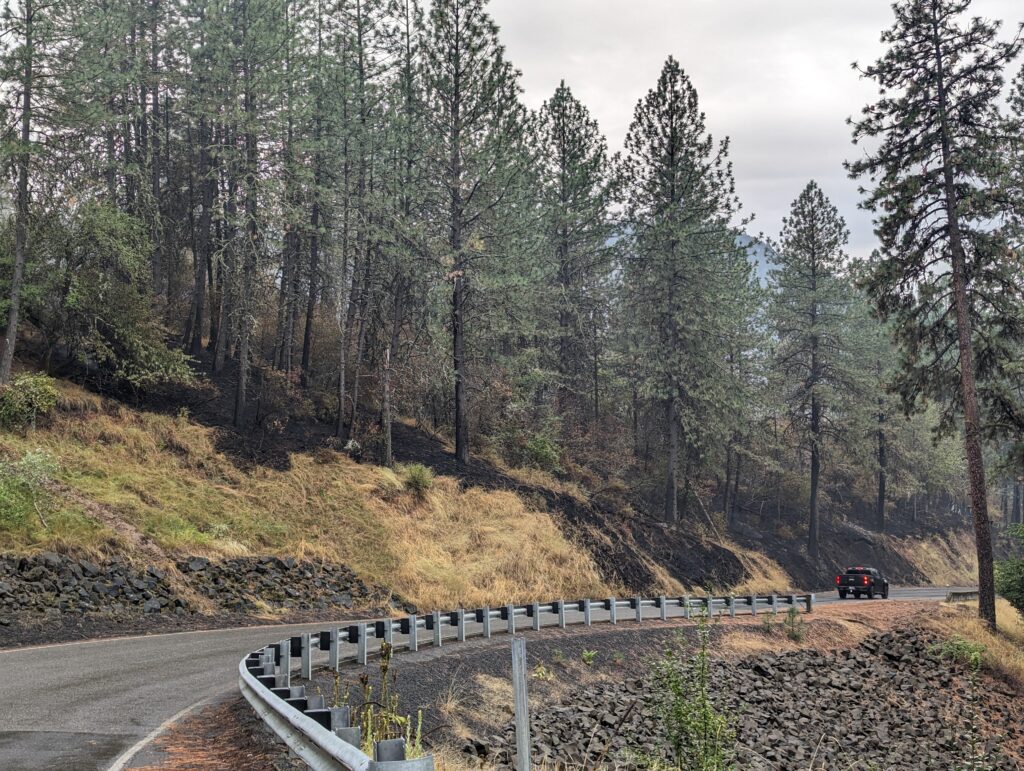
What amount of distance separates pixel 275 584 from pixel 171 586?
3.09m

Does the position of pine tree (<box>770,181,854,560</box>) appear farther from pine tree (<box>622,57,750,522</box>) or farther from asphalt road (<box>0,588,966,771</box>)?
asphalt road (<box>0,588,966,771</box>)

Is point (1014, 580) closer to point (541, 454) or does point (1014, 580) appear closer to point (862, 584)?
point (862, 584)

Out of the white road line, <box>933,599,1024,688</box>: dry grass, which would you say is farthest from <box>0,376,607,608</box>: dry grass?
<box>933,599,1024,688</box>: dry grass

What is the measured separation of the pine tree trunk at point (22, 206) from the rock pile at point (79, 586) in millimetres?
8212

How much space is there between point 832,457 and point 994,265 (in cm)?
3381

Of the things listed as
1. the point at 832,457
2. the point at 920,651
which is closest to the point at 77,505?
the point at 920,651

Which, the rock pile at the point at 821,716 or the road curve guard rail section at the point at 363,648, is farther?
the rock pile at the point at 821,716

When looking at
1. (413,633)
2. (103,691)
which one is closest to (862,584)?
(413,633)

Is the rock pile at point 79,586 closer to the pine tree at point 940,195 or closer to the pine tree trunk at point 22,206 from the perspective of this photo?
the pine tree trunk at point 22,206

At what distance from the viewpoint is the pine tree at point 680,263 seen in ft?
125

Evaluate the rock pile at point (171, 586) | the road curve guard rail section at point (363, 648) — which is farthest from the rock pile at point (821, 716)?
the rock pile at point (171, 586)

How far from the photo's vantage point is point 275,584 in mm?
22328

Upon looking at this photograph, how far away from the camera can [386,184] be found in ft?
106

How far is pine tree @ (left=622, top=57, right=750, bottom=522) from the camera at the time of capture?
38.1m
